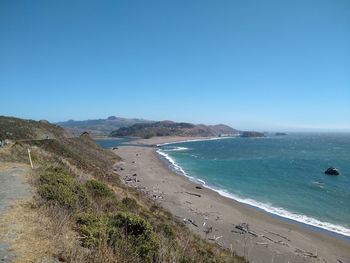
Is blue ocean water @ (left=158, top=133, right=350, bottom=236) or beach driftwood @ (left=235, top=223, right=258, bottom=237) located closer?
beach driftwood @ (left=235, top=223, right=258, bottom=237)

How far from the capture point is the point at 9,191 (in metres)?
11.1

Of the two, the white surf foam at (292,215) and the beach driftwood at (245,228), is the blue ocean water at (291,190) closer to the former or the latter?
the white surf foam at (292,215)

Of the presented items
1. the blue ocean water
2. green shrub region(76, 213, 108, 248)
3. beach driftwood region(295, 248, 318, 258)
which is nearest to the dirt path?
green shrub region(76, 213, 108, 248)

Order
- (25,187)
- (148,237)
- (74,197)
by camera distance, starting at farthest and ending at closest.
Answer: (25,187) < (74,197) < (148,237)

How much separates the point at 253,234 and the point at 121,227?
55.2 feet

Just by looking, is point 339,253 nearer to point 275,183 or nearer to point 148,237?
point 148,237

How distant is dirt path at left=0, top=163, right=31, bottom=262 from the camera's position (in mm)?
5973

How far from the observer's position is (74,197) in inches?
424

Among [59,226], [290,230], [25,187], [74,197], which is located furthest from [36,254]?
[290,230]

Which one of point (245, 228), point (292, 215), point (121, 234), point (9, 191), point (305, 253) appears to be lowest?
point (292, 215)

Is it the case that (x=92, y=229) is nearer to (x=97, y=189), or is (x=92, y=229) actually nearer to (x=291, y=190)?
(x=97, y=189)

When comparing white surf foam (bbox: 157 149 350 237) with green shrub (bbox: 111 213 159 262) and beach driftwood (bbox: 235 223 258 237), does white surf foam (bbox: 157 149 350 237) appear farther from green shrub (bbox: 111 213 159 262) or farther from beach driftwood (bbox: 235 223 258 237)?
green shrub (bbox: 111 213 159 262)

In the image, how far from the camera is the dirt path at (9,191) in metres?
5.97

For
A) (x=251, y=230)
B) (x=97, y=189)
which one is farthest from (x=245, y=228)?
(x=97, y=189)
